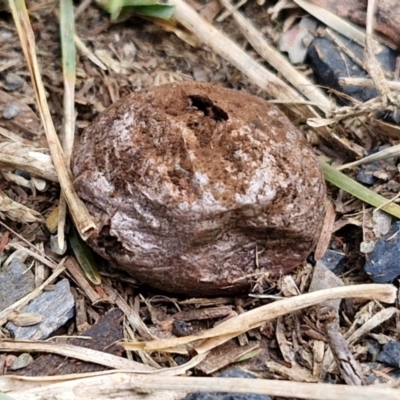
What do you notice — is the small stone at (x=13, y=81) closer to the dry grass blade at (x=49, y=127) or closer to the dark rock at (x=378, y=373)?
the dry grass blade at (x=49, y=127)

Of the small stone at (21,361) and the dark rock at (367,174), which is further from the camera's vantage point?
the dark rock at (367,174)

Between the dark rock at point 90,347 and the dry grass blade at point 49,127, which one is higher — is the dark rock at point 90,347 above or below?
below

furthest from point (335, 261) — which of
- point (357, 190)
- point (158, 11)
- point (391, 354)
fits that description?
point (158, 11)

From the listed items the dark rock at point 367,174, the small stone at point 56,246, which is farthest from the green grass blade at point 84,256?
the dark rock at point 367,174

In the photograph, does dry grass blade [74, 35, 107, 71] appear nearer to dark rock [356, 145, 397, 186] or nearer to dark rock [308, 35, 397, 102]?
dark rock [308, 35, 397, 102]

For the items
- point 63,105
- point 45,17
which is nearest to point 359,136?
point 63,105

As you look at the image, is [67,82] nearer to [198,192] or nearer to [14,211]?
[14,211]
